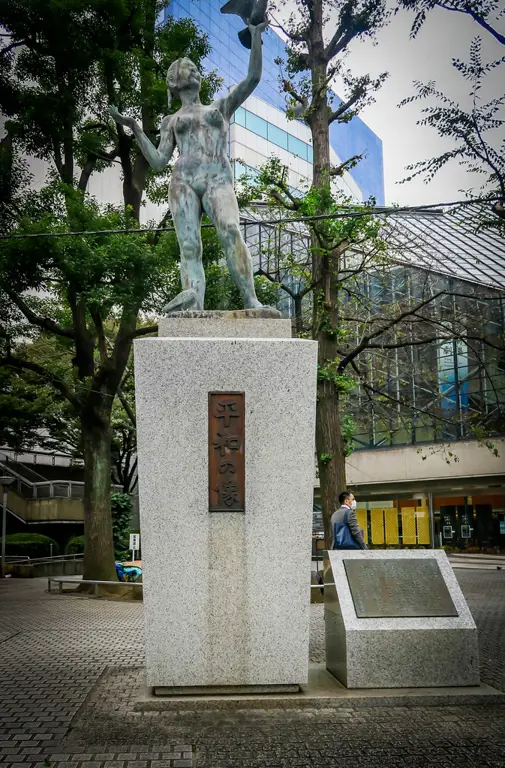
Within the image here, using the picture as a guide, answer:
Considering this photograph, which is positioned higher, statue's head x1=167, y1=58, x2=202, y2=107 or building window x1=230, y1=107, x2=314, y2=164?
building window x1=230, y1=107, x2=314, y2=164

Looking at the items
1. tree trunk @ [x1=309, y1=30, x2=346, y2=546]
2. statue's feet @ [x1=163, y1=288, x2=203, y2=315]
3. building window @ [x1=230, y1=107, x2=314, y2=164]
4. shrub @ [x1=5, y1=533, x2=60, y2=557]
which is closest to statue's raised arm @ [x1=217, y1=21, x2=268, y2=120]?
statue's feet @ [x1=163, y1=288, x2=203, y2=315]

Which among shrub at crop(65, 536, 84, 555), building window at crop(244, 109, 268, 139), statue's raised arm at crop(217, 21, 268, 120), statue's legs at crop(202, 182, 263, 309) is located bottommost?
shrub at crop(65, 536, 84, 555)

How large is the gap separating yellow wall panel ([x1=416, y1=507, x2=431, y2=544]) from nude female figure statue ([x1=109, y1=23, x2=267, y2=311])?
28820 millimetres

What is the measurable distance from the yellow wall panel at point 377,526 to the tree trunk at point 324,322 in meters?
22.7

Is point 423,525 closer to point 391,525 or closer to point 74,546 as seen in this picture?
point 391,525

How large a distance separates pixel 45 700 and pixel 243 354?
11.1 ft

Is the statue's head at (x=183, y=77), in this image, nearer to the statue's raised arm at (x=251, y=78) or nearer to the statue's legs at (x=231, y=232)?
the statue's raised arm at (x=251, y=78)

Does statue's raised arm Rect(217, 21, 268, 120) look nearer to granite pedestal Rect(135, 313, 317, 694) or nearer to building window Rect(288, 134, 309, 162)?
granite pedestal Rect(135, 313, 317, 694)

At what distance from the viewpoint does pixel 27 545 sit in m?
26.8

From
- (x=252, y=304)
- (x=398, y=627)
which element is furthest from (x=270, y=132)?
(x=398, y=627)

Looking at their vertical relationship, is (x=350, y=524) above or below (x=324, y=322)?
below

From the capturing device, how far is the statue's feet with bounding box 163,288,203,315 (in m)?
6.48

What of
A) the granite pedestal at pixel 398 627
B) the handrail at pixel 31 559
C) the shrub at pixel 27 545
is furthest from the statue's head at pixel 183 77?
the shrub at pixel 27 545

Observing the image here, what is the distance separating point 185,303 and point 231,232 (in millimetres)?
833
